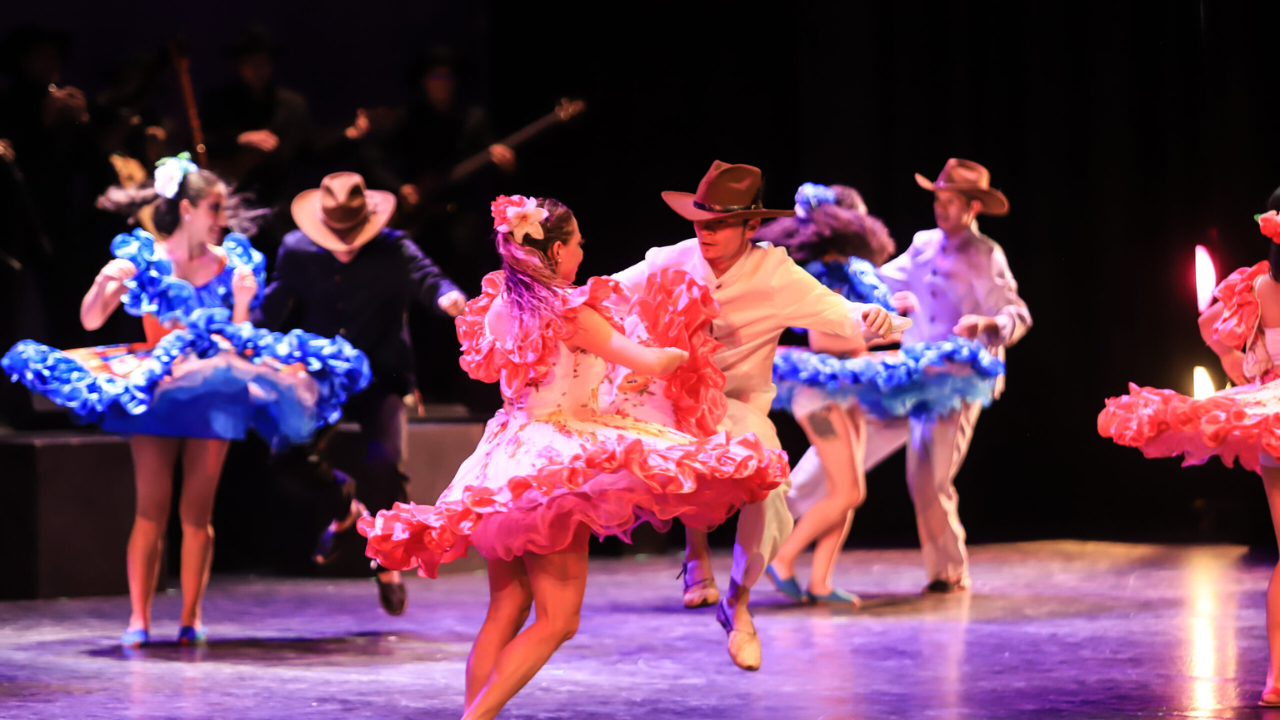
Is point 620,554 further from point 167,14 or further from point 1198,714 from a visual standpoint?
point 1198,714

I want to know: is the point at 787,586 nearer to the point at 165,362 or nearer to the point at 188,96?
the point at 165,362

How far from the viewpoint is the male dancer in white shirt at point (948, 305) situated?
7.04m

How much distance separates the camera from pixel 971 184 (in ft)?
23.4

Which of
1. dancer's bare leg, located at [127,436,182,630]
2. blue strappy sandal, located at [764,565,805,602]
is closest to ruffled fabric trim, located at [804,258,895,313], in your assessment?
blue strappy sandal, located at [764,565,805,602]

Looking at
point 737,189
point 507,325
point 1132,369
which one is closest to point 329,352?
point 737,189

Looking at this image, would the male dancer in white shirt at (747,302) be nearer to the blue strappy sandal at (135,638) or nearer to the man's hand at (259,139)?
the blue strappy sandal at (135,638)

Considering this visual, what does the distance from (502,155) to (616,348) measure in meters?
5.21

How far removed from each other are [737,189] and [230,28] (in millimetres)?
4403

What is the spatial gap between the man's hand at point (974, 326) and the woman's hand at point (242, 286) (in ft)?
9.68

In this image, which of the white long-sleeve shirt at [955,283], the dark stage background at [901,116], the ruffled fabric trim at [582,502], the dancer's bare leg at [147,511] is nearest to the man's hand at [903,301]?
the white long-sleeve shirt at [955,283]

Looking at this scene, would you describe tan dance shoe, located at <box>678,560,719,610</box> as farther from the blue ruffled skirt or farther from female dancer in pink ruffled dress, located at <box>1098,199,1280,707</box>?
the blue ruffled skirt

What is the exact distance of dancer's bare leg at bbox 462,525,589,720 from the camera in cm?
344

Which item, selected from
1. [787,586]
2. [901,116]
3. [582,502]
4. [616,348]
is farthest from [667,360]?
[901,116]

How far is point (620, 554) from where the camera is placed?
870 centimetres
